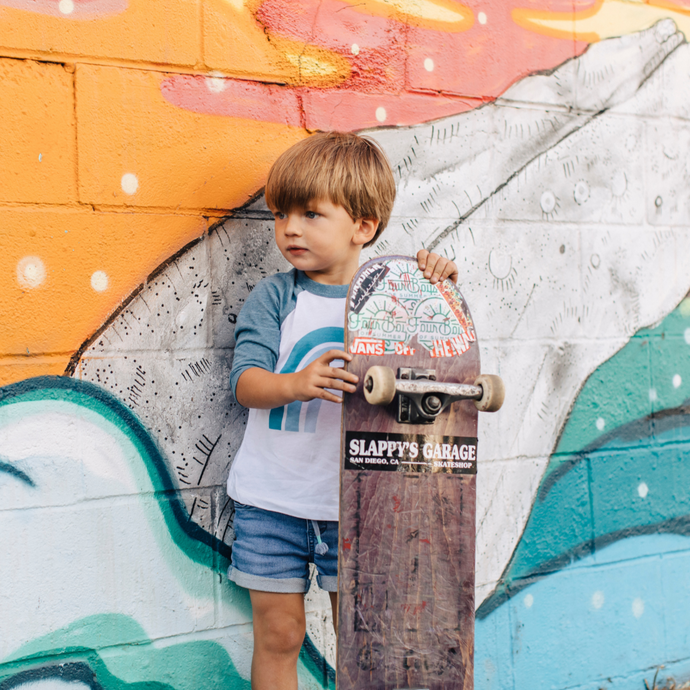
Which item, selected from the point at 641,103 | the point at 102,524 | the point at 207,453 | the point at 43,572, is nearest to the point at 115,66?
the point at 207,453

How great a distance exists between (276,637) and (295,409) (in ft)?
1.89

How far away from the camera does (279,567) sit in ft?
5.61

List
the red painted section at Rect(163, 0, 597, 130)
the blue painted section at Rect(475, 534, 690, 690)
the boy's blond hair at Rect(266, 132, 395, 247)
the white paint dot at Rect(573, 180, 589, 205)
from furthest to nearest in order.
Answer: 1. the white paint dot at Rect(573, 180, 589, 205)
2. the blue painted section at Rect(475, 534, 690, 690)
3. the red painted section at Rect(163, 0, 597, 130)
4. the boy's blond hair at Rect(266, 132, 395, 247)

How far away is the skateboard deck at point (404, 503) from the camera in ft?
5.21

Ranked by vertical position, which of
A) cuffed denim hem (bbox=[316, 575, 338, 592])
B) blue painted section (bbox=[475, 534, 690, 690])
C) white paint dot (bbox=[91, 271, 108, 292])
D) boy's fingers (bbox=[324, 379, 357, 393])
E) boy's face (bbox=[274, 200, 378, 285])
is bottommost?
blue painted section (bbox=[475, 534, 690, 690])

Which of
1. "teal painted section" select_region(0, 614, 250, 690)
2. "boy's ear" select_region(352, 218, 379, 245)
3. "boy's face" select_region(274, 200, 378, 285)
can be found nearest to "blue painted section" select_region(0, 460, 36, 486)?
"teal painted section" select_region(0, 614, 250, 690)

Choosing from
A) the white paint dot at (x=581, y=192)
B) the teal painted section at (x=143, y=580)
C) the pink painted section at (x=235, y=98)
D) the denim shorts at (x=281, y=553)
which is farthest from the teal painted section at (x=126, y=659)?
the white paint dot at (x=581, y=192)

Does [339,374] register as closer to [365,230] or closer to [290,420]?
[290,420]

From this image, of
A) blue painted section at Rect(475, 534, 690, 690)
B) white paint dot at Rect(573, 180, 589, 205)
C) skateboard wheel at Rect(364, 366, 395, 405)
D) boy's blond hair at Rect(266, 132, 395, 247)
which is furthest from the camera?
white paint dot at Rect(573, 180, 589, 205)

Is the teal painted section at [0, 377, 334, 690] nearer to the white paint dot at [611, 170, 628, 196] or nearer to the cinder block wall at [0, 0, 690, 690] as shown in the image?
the cinder block wall at [0, 0, 690, 690]

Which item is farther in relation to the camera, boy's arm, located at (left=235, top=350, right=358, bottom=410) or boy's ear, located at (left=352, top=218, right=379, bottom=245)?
boy's ear, located at (left=352, top=218, right=379, bottom=245)

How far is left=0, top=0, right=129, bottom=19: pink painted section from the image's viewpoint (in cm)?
166

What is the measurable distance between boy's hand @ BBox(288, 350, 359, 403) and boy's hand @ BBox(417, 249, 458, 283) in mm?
367

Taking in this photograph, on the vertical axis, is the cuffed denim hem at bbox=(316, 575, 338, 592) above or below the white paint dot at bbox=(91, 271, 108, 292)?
below
